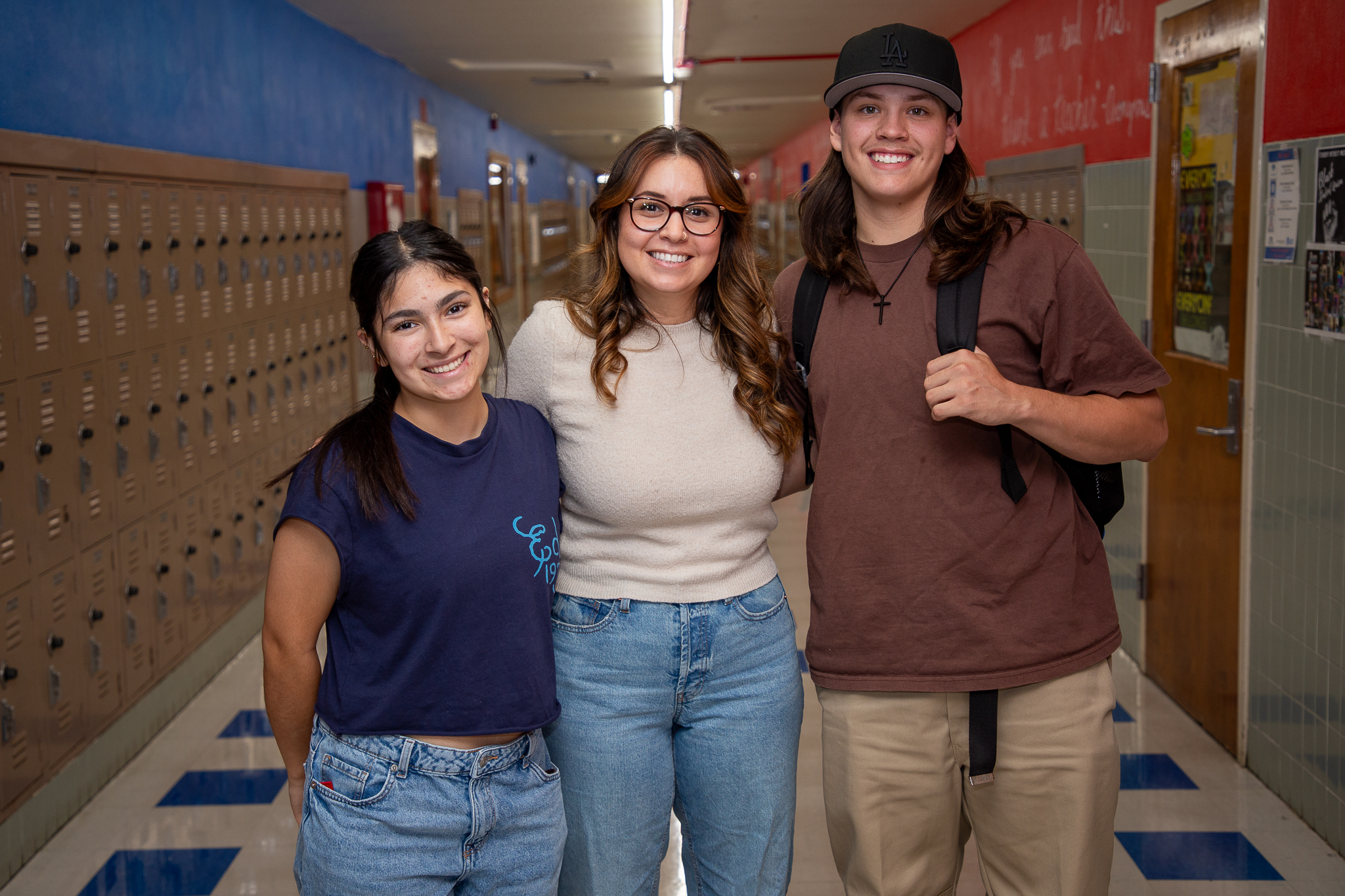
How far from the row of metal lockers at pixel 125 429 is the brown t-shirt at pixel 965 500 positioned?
3.65 feet

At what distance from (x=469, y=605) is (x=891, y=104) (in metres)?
1.01

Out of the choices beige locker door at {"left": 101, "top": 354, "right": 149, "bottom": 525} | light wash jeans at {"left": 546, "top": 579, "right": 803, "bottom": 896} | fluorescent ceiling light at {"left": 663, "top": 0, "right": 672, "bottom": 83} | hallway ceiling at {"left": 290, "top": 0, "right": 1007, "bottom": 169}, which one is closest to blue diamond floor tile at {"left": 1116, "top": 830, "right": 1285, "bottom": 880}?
light wash jeans at {"left": 546, "top": 579, "right": 803, "bottom": 896}

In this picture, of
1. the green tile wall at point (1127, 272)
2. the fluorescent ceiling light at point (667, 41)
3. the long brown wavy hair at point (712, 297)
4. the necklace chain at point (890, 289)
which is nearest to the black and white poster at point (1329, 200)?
the green tile wall at point (1127, 272)

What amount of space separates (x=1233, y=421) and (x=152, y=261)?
350 cm

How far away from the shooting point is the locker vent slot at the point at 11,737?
2.88m

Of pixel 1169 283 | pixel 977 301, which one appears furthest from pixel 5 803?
pixel 1169 283

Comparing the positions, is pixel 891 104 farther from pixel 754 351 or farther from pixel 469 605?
pixel 469 605

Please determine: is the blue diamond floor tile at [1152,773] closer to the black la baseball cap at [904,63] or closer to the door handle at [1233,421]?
the door handle at [1233,421]

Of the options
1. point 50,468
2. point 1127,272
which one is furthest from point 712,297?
point 1127,272

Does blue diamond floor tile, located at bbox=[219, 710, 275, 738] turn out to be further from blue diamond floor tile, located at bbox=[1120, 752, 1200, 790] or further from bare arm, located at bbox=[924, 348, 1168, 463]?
bare arm, located at bbox=[924, 348, 1168, 463]

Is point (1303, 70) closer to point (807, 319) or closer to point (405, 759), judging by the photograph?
point (807, 319)

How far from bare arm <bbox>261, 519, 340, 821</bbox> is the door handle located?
281 cm

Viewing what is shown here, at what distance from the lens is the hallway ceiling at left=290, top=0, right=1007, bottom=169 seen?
622 centimetres

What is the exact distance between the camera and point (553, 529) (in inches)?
63.1
